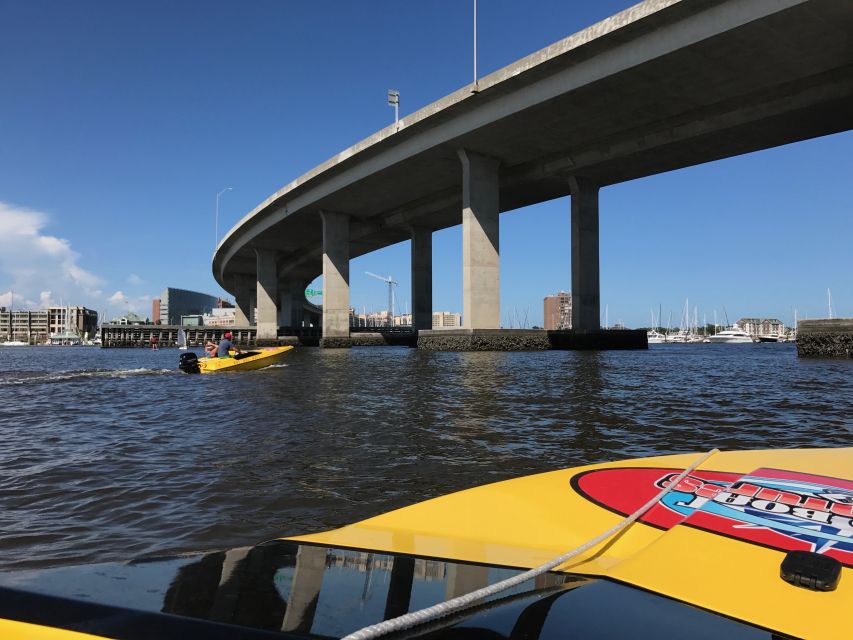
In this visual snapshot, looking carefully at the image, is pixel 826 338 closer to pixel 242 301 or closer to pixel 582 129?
pixel 582 129

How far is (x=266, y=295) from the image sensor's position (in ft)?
201

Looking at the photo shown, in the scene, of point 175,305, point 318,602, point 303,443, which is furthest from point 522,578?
point 175,305

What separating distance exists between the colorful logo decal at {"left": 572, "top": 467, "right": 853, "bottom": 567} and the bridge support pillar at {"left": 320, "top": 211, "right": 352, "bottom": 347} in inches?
1716

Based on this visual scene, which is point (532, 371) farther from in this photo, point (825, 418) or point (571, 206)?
point (571, 206)

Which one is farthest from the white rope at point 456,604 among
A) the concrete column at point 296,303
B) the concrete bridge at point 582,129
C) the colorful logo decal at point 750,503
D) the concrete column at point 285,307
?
the concrete column at point 296,303

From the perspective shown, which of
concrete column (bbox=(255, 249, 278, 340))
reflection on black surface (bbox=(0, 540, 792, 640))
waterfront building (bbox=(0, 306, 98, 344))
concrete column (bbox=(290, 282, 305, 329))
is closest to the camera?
reflection on black surface (bbox=(0, 540, 792, 640))

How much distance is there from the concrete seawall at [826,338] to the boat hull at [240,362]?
2183cm

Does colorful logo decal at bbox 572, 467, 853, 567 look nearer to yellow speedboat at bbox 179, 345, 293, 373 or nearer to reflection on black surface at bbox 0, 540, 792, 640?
reflection on black surface at bbox 0, 540, 792, 640

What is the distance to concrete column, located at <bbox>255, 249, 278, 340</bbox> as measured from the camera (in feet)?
198

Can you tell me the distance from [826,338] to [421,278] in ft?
104

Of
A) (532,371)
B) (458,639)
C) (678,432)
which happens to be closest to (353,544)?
(458,639)

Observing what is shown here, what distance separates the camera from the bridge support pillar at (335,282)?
46.0m

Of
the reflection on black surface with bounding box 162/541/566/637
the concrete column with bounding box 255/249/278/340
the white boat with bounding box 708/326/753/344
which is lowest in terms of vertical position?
the white boat with bounding box 708/326/753/344

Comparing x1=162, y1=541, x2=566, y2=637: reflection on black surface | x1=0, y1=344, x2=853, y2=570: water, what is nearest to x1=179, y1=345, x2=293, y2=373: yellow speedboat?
→ x1=0, y1=344, x2=853, y2=570: water
